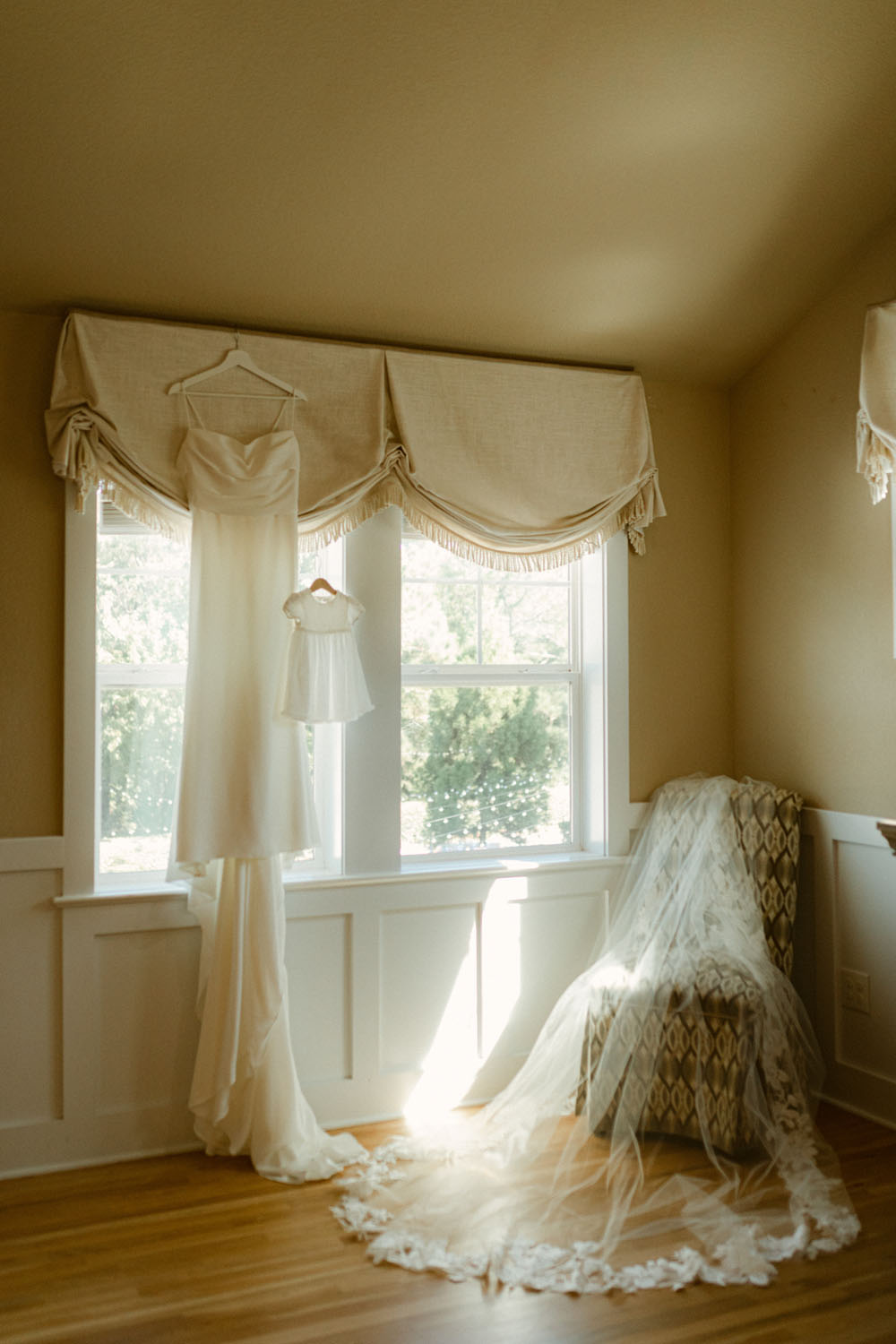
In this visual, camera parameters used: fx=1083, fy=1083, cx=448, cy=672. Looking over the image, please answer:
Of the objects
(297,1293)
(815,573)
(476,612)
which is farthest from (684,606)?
(297,1293)

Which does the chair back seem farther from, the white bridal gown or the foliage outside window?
the white bridal gown

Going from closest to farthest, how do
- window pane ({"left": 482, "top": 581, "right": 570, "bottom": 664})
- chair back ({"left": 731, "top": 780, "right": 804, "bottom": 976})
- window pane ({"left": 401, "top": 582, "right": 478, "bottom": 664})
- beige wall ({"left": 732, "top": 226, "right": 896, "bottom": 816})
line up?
beige wall ({"left": 732, "top": 226, "right": 896, "bottom": 816}) → chair back ({"left": 731, "top": 780, "right": 804, "bottom": 976}) → window pane ({"left": 401, "top": 582, "right": 478, "bottom": 664}) → window pane ({"left": 482, "top": 581, "right": 570, "bottom": 664})

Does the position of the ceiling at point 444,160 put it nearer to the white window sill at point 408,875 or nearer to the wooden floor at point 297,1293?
the white window sill at point 408,875

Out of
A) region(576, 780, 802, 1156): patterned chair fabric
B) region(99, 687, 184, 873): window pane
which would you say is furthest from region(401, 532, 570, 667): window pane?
region(576, 780, 802, 1156): patterned chair fabric

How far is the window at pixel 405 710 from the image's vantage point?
132 inches

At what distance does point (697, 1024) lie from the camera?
3145 millimetres

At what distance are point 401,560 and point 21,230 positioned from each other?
148cm

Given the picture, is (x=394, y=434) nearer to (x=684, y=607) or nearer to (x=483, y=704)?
(x=483, y=704)

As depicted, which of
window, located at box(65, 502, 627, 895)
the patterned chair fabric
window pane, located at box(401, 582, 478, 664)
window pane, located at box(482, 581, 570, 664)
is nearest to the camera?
the patterned chair fabric

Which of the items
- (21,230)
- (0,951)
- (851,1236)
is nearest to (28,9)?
(21,230)

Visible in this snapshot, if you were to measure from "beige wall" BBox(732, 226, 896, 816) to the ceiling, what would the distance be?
0.21m

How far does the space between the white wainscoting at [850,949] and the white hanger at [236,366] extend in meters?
2.25

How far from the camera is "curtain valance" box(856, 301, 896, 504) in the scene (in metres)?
3.22

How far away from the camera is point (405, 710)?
3.70 metres
